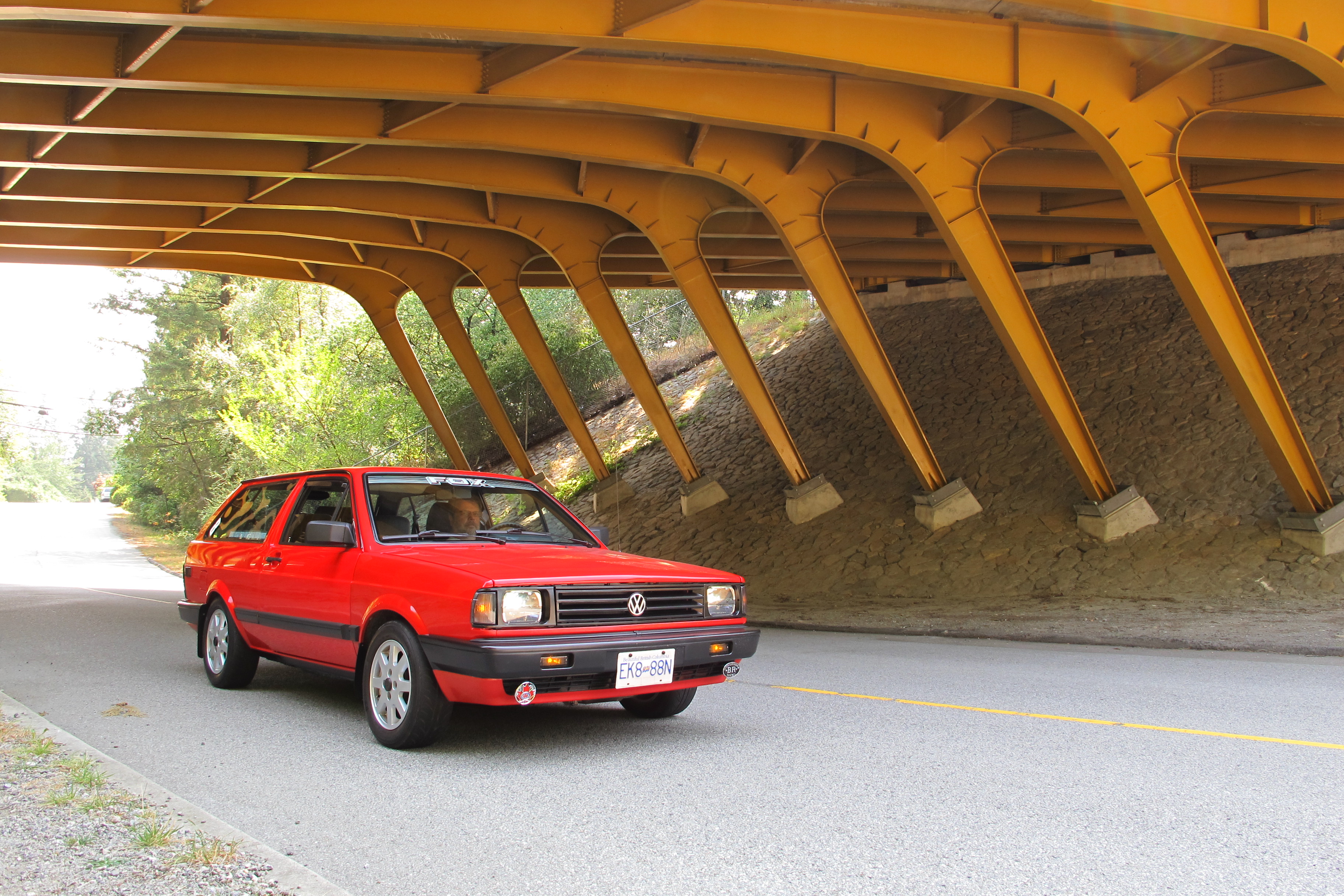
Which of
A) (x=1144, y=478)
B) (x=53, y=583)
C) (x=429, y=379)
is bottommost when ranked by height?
(x=53, y=583)

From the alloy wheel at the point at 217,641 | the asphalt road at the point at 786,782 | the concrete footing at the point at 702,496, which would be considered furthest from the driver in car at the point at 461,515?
the concrete footing at the point at 702,496

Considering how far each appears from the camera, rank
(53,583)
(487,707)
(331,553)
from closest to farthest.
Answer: (331,553), (487,707), (53,583)

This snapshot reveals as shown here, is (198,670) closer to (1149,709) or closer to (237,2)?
(237,2)

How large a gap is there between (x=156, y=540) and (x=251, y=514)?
36.8m

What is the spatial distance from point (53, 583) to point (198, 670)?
46.7 feet

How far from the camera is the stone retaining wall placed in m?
15.8

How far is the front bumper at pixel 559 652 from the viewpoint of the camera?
523 centimetres

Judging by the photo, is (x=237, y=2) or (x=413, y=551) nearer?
(x=413, y=551)

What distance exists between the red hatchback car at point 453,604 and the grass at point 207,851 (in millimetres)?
1553

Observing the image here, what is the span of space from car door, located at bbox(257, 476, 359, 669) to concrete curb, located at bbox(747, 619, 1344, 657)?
6.07 metres

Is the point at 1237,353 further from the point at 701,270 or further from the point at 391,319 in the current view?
the point at 391,319

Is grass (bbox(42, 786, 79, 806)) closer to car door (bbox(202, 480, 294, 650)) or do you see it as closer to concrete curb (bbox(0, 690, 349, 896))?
concrete curb (bbox(0, 690, 349, 896))

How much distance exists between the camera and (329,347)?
3247 centimetres

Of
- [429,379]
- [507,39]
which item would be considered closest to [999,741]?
[507,39]
